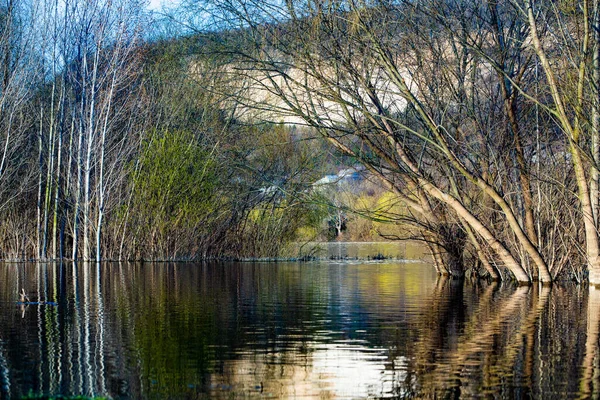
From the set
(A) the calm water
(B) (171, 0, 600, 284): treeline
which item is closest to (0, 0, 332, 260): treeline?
(B) (171, 0, 600, 284): treeline

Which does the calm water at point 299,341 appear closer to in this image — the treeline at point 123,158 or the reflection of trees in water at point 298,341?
the reflection of trees in water at point 298,341

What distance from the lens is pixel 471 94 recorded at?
17.4 meters

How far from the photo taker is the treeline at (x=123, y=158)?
2825 cm

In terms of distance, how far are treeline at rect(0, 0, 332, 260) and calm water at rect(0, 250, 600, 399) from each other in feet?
36.4

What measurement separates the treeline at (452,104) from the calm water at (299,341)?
1.56 metres

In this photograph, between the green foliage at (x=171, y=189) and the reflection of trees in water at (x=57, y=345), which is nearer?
the reflection of trees in water at (x=57, y=345)

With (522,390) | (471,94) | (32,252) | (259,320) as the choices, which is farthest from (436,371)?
(32,252)

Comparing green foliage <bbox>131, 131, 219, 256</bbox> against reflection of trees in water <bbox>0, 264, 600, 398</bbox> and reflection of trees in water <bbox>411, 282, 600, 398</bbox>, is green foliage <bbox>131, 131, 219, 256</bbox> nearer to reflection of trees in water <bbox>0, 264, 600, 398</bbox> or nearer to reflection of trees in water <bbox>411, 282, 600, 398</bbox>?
reflection of trees in water <bbox>0, 264, 600, 398</bbox>

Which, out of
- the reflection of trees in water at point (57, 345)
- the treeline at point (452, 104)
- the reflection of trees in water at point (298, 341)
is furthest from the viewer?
the treeline at point (452, 104)

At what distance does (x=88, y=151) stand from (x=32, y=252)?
3.92 meters

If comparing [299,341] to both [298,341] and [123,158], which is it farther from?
[123,158]

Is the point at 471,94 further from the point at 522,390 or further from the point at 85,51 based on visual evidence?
the point at 85,51

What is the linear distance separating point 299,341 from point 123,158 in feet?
66.7

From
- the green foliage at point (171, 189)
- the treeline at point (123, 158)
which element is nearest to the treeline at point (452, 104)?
the treeline at point (123, 158)
